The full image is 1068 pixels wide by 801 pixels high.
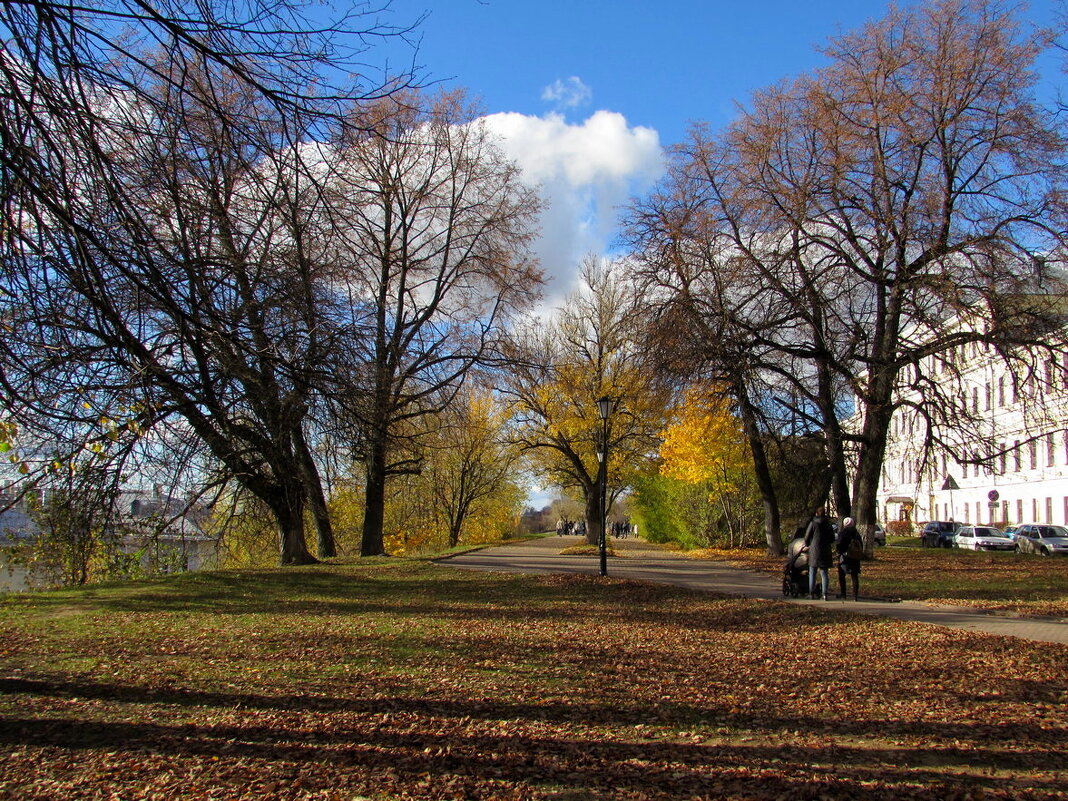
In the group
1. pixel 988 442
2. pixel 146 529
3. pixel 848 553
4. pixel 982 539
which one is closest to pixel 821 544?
pixel 848 553

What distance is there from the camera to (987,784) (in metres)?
4.83

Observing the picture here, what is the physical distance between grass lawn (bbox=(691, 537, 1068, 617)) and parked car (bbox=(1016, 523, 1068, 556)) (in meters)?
11.6

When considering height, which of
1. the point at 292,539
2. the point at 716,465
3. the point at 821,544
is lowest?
the point at 292,539

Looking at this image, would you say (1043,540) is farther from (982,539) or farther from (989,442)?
(989,442)

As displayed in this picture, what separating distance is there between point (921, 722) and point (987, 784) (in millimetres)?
1427

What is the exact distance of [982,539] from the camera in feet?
130

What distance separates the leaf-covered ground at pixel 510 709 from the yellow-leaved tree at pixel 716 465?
1594cm

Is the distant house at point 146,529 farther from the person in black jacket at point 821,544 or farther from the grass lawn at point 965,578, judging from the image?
the grass lawn at point 965,578

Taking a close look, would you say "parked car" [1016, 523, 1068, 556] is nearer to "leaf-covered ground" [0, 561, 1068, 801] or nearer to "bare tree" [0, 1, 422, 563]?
"leaf-covered ground" [0, 561, 1068, 801]

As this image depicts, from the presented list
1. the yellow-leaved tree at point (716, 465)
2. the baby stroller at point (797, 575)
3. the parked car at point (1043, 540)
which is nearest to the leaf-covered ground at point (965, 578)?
the baby stroller at point (797, 575)

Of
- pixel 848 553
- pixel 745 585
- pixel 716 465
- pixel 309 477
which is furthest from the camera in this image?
pixel 716 465

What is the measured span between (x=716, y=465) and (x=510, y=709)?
24631 mm

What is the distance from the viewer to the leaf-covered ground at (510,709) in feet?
15.8

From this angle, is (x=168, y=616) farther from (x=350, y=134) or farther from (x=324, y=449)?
(x=350, y=134)
